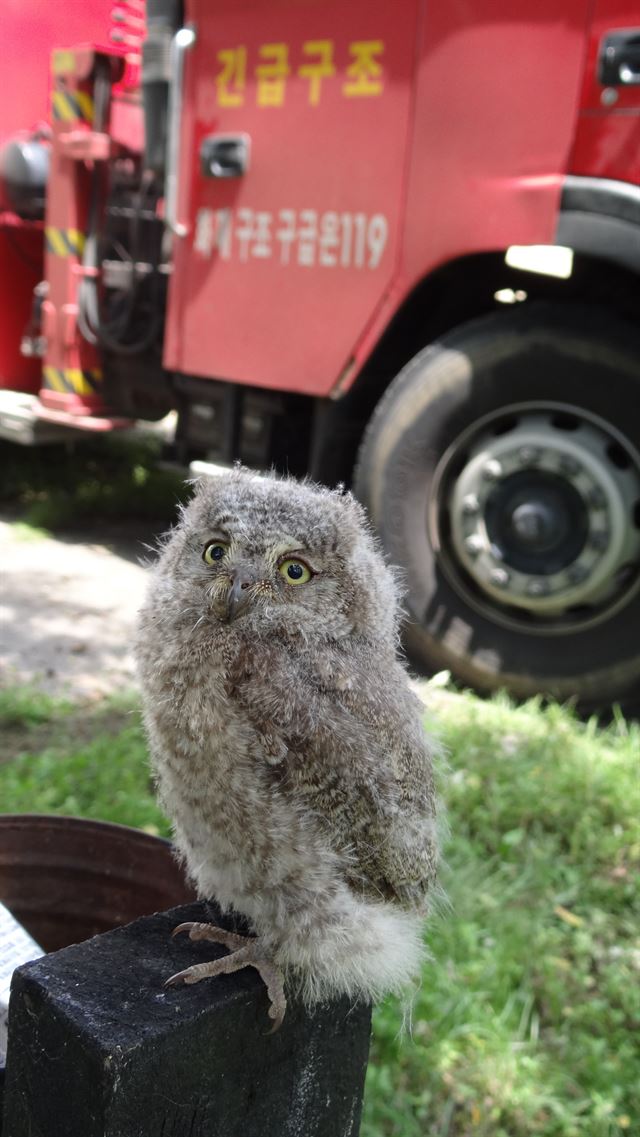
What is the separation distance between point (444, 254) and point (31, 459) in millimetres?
5081

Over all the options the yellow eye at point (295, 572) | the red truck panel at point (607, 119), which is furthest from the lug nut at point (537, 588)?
the yellow eye at point (295, 572)

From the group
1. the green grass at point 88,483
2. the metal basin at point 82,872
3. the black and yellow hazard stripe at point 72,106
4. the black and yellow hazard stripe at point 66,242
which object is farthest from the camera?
the green grass at point 88,483

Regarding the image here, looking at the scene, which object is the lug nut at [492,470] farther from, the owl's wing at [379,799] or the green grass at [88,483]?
the green grass at [88,483]

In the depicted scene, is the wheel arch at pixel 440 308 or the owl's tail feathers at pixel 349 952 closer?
the owl's tail feathers at pixel 349 952

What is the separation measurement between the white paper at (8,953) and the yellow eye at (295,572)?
32.0 inches

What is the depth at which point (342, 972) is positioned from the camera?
70.2 inches

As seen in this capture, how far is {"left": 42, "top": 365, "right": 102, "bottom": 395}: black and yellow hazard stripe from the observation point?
6.30m

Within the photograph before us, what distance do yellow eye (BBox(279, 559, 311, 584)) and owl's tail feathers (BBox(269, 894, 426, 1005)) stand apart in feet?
1.86

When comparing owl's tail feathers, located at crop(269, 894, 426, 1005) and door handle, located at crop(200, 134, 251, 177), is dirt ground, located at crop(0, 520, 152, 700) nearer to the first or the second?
door handle, located at crop(200, 134, 251, 177)

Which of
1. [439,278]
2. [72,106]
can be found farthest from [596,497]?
[72,106]

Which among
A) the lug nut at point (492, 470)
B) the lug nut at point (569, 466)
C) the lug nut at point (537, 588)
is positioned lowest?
the lug nut at point (537, 588)

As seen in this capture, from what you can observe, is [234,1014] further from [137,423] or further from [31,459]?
[31,459]

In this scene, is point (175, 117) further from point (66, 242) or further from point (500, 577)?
point (500, 577)

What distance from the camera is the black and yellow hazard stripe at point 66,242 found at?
616cm
